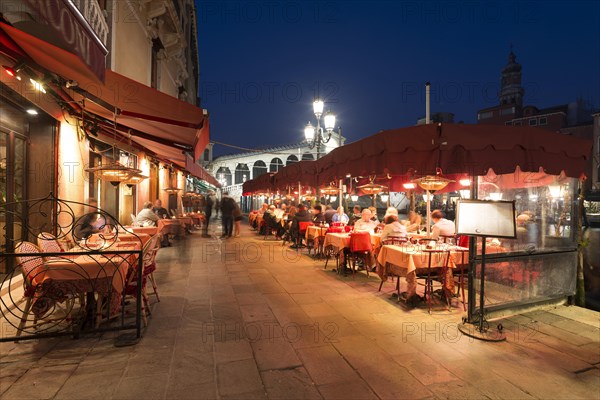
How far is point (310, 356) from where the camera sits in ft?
11.5

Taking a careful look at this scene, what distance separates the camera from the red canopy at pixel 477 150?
4.32 metres

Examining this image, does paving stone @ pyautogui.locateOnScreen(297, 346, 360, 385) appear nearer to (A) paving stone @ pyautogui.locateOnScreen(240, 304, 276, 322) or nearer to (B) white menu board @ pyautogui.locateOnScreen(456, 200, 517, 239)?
(A) paving stone @ pyautogui.locateOnScreen(240, 304, 276, 322)

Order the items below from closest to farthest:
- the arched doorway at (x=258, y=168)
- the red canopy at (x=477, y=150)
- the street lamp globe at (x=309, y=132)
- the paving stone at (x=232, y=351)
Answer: the paving stone at (x=232, y=351), the red canopy at (x=477, y=150), the street lamp globe at (x=309, y=132), the arched doorway at (x=258, y=168)

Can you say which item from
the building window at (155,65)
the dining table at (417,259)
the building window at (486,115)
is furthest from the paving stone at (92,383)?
the building window at (486,115)

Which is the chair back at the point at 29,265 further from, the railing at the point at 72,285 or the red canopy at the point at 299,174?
the red canopy at the point at 299,174

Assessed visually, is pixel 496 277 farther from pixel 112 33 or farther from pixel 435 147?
pixel 112 33

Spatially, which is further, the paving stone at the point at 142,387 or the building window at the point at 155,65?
the building window at the point at 155,65

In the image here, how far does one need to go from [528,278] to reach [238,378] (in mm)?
4721

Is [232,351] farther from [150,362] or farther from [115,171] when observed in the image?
[115,171]

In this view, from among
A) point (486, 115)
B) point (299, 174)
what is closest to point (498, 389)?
point (299, 174)

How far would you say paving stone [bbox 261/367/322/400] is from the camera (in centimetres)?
281

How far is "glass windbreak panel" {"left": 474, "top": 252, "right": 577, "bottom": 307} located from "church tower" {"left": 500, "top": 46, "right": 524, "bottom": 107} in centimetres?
6422

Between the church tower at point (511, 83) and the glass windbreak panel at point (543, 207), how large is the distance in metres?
63.8

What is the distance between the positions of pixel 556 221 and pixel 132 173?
25.5 feet
